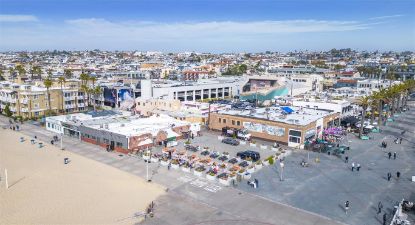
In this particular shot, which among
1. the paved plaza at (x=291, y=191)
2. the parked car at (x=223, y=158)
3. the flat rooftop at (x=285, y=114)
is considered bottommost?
the paved plaza at (x=291, y=191)

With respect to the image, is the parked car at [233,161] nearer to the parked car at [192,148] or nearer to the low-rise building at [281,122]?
the parked car at [192,148]

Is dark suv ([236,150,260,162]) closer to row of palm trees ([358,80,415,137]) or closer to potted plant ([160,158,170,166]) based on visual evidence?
potted plant ([160,158,170,166])

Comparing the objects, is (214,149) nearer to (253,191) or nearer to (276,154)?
(276,154)

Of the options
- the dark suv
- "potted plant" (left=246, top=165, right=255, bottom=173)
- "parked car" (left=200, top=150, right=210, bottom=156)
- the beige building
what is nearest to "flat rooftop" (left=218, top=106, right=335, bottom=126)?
the dark suv

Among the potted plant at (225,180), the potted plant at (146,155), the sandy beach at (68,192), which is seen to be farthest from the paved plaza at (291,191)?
the sandy beach at (68,192)

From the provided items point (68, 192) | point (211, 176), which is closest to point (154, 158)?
point (211, 176)

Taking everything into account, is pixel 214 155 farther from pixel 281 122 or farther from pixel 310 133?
pixel 310 133

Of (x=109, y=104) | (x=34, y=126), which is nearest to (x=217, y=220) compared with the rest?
(x=34, y=126)

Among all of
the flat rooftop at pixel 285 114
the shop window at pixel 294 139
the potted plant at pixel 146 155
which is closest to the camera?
the potted plant at pixel 146 155
